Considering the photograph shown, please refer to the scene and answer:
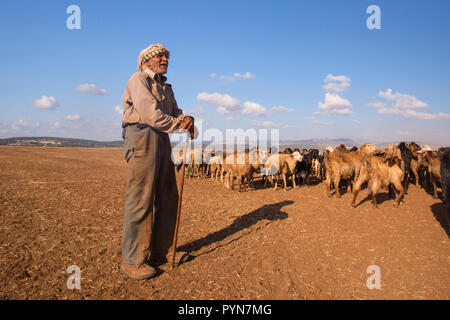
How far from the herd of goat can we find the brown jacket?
6323 mm

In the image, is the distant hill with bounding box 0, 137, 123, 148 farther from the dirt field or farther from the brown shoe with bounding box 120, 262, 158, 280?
the brown shoe with bounding box 120, 262, 158, 280

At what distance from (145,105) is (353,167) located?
8320 millimetres

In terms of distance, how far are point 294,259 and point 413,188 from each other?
10.7 m

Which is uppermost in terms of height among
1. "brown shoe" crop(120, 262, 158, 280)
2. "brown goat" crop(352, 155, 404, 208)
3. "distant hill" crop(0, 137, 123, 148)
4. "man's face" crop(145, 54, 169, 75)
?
"distant hill" crop(0, 137, 123, 148)

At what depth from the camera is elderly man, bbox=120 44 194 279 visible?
348 centimetres

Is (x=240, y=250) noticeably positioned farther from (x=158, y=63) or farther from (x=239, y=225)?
(x=158, y=63)

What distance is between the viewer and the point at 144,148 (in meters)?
3.56

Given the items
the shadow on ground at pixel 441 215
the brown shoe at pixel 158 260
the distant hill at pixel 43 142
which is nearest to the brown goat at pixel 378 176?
the shadow on ground at pixel 441 215

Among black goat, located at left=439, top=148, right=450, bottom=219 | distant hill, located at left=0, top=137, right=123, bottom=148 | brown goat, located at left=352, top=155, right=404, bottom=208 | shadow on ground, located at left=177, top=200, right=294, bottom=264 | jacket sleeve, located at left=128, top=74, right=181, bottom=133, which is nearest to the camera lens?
jacket sleeve, located at left=128, top=74, right=181, bottom=133

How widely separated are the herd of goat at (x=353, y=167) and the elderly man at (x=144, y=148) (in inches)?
249

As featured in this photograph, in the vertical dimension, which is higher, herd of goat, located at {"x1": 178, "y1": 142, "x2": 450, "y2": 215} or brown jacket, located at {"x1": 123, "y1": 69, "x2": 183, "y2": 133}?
brown jacket, located at {"x1": 123, "y1": 69, "x2": 183, "y2": 133}

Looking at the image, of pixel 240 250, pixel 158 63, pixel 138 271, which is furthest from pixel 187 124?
pixel 240 250

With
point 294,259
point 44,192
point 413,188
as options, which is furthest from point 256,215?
point 413,188

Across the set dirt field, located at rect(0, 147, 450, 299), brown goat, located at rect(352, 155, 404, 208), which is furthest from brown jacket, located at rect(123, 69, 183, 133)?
brown goat, located at rect(352, 155, 404, 208)
